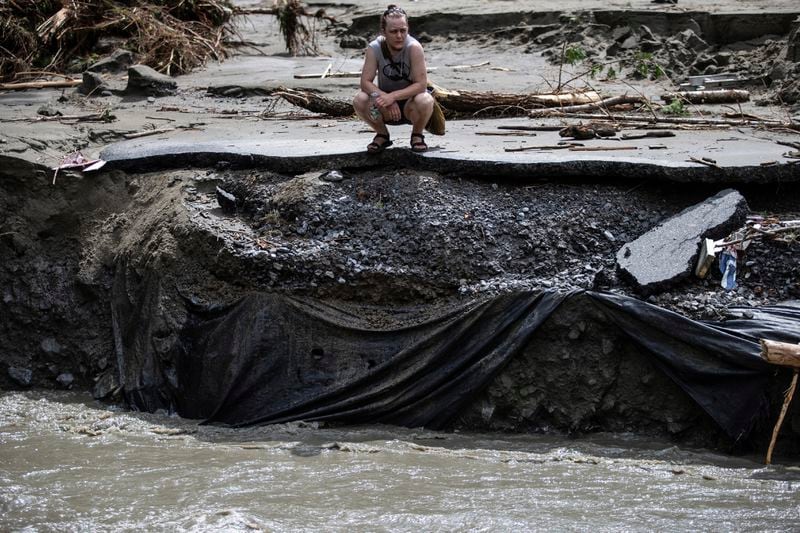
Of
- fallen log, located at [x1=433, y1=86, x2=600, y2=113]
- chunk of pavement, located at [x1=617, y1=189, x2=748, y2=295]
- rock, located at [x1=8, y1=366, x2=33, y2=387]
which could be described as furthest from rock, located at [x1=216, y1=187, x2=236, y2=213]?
chunk of pavement, located at [x1=617, y1=189, x2=748, y2=295]

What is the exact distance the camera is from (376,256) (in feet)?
19.2

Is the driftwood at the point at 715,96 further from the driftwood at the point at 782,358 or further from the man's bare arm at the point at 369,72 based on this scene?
the driftwood at the point at 782,358

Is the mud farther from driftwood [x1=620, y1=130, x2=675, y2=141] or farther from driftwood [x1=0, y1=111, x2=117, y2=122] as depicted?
driftwood [x1=620, y1=130, x2=675, y2=141]

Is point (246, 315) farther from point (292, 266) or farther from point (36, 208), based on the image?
point (36, 208)

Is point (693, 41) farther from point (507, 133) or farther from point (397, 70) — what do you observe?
point (397, 70)

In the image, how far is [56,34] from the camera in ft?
35.1

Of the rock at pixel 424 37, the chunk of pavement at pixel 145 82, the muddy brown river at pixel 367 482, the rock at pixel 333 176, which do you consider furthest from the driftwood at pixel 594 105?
the chunk of pavement at pixel 145 82

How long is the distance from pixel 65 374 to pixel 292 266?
6.36 feet

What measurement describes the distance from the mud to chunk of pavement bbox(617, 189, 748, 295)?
96 millimetres

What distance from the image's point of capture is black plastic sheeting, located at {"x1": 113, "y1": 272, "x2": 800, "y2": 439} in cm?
512

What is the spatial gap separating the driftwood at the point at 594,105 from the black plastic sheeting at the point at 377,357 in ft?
10.0

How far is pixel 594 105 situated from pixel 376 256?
128 inches

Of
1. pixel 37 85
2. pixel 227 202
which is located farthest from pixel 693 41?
pixel 37 85

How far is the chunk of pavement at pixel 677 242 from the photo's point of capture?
540 centimetres
